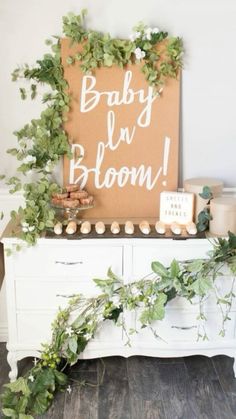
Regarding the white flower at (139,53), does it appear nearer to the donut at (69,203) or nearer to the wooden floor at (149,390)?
the donut at (69,203)

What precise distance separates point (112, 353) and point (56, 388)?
0.97ft

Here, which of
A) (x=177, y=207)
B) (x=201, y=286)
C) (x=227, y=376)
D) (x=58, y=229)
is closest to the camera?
(x=201, y=286)

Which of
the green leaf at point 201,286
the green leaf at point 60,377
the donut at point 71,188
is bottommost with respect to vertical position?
the green leaf at point 60,377

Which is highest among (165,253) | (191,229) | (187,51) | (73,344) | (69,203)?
(187,51)

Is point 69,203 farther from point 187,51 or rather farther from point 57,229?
point 187,51

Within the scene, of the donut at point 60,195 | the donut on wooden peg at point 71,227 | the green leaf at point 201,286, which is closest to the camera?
the green leaf at point 201,286

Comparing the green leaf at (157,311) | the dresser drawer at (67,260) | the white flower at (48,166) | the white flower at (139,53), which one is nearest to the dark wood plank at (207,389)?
the green leaf at (157,311)

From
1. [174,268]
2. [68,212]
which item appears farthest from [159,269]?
[68,212]

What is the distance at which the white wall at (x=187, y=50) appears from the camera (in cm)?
217

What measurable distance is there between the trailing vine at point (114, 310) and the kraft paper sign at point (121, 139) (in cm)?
42

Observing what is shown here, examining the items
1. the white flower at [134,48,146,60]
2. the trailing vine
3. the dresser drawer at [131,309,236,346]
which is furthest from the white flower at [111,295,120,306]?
the white flower at [134,48,146,60]

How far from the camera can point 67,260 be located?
2.12 m

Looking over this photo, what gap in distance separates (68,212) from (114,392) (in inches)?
33.1

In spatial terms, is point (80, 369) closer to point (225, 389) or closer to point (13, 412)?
point (13, 412)
